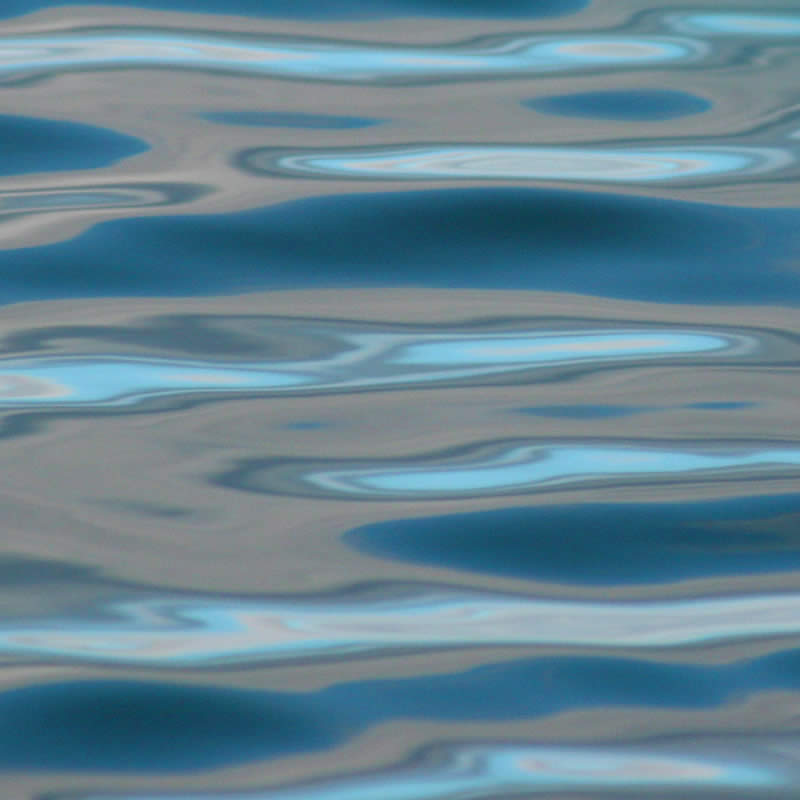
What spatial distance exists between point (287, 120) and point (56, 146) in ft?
1.10

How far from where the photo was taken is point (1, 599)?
134 centimetres

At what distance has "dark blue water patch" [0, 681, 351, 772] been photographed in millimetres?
1188

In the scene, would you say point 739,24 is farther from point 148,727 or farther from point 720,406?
point 148,727

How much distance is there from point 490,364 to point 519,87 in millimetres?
810

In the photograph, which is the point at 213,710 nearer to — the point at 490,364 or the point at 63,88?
the point at 490,364

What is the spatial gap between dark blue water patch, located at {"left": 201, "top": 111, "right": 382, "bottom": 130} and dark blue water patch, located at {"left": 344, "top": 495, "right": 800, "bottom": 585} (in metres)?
0.99

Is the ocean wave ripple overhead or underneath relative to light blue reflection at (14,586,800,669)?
overhead

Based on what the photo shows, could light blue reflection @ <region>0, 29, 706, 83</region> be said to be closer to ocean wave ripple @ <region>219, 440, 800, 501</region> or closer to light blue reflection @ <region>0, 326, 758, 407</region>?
light blue reflection @ <region>0, 326, 758, 407</region>

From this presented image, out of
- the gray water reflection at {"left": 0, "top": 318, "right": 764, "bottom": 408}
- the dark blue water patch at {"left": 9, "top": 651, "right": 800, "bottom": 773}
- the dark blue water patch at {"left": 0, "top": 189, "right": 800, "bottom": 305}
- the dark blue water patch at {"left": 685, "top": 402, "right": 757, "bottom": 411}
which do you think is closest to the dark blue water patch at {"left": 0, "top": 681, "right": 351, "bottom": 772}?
the dark blue water patch at {"left": 9, "top": 651, "right": 800, "bottom": 773}

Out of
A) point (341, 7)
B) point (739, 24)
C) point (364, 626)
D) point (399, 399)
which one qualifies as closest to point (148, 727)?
point (364, 626)

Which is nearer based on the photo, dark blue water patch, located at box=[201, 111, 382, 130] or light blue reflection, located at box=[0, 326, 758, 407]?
light blue reflection, located at box=[0, 326, 758, 407]

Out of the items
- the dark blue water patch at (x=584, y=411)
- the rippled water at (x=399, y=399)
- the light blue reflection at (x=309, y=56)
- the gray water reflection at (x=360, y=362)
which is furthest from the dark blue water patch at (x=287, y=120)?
the dark blue water patch at (x=584, y=411)

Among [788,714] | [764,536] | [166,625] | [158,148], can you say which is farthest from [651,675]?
[158,148]

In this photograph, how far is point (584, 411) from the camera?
173 cm
